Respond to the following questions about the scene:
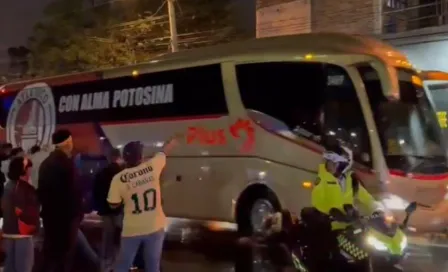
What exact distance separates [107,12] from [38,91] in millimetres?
15229

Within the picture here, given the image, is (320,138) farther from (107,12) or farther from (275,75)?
(107,12)

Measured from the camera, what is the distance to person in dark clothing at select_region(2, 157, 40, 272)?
23.4ft

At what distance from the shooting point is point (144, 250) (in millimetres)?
6707

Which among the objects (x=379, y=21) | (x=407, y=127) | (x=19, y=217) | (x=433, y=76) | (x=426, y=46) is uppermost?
(x=379, y=21)

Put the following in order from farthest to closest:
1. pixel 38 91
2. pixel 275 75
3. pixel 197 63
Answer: pixel 38 91
pixel 197 63
pixel 275 75

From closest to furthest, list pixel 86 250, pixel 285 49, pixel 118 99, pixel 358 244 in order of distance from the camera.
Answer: pixel 358 244
pixel 86 250
pixel 285 49
pixel 118 99

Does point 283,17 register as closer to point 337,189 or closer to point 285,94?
point 285,94

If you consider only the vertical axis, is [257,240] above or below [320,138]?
below

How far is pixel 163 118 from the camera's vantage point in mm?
12570

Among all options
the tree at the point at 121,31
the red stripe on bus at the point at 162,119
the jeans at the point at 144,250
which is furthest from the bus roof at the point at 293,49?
the tree at the point at 121,31

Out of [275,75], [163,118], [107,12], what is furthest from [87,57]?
[275,75]

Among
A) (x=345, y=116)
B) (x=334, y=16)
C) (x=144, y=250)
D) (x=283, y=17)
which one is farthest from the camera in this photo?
(x=283, y=17)

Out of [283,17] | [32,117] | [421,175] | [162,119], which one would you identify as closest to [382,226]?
[421,175]

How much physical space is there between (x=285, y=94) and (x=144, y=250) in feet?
15.6
